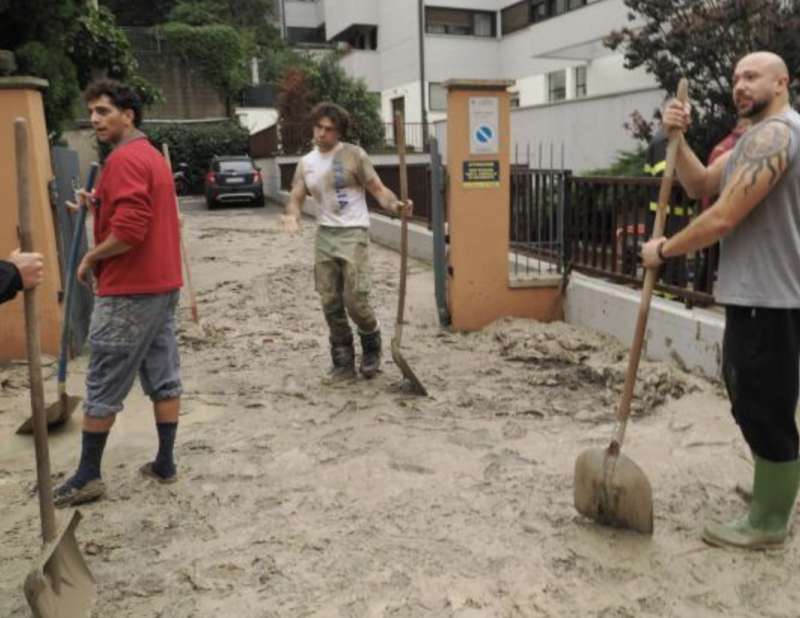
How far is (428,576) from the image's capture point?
2.93m

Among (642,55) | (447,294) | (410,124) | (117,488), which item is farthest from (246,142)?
(117,488)

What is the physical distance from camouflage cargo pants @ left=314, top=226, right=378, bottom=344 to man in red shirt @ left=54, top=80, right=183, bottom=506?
5.28 ft

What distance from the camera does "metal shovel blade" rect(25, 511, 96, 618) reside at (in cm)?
247

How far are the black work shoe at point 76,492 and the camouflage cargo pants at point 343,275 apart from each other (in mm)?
2072

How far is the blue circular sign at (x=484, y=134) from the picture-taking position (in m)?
6.43

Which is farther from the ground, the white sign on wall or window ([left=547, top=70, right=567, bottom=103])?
window ([left=547, top=70, right=567, bottom=103])

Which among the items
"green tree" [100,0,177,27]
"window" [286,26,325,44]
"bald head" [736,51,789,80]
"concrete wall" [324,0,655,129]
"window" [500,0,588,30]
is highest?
"green tree" [100,0,177,27]

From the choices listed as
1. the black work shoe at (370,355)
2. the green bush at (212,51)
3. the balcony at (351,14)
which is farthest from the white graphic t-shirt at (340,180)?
the green bush at (212,51)

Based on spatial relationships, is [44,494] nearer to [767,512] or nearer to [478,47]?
[767,512]

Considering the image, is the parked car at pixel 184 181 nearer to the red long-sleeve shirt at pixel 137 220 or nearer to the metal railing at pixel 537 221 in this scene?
the metal railing at pixel 537 221

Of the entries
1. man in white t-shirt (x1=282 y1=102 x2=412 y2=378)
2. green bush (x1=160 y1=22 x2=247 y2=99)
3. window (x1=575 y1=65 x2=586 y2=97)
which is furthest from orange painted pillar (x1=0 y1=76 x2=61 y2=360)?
green bush (x1=160 y1=22 x2=247 y2=99)

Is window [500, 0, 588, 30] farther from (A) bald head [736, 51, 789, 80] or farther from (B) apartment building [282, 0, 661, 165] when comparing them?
(A) bald head [736, 51, 789, 80]

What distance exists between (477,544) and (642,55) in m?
9.44

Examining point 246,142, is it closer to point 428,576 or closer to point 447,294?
point 447,294
